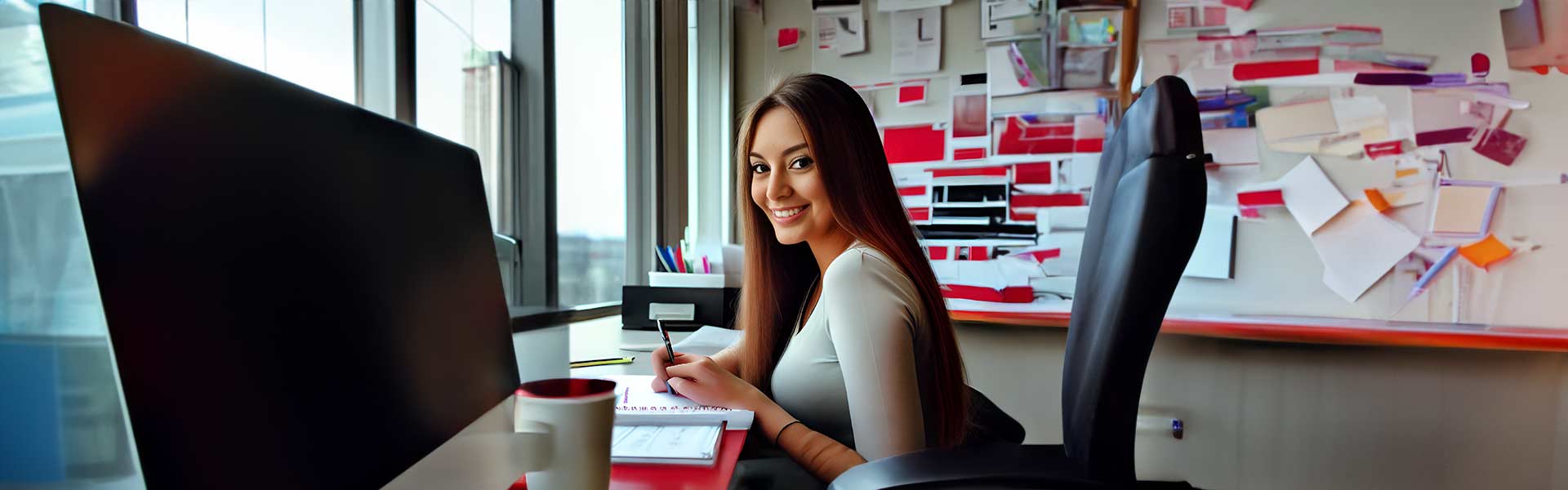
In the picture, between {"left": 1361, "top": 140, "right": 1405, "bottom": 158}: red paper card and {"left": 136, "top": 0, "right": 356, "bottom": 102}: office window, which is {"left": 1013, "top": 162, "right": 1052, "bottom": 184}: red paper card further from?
{"left": 136, "top": 0, "right": 356, "bottom": 102}: office window

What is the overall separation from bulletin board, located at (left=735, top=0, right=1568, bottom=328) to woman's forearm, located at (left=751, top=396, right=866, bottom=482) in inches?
54.7

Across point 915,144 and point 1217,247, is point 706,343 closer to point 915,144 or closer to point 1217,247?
point 915,144

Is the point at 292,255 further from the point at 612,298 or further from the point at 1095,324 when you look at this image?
the point at 612,298

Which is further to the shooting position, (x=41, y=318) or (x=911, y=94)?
(x=911, y=94)

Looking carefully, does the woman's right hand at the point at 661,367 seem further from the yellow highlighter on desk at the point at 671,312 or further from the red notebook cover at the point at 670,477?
the yellow highlighter on desk at the point at 671,312

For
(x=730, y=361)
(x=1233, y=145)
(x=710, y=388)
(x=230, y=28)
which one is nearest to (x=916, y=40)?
(x=1233, y=145)

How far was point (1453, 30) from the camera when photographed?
165 centimetres

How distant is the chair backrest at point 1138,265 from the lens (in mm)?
547

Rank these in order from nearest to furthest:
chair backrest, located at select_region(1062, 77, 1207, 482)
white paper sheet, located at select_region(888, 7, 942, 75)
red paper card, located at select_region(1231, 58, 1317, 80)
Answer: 1. chair backrest, located at select_region(1062, 77, 1207, 482)
2. red paper card, located at select_region(1231, 58, 1317, 80)
3. white paper sheet, located at select_region(888, 7, 942, 75)

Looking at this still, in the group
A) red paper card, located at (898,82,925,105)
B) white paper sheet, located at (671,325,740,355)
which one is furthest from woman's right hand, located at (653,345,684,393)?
red paper card, located at (898,82,925,105)

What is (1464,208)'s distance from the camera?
1.64 metres

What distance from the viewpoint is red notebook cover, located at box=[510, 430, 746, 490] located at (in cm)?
56

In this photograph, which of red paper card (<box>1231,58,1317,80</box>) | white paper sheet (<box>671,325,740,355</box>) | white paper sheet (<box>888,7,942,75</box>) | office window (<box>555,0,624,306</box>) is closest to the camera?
white paper sheet (<box>671,325,740,355</box>)

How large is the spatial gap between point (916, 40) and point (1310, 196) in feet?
3.67
